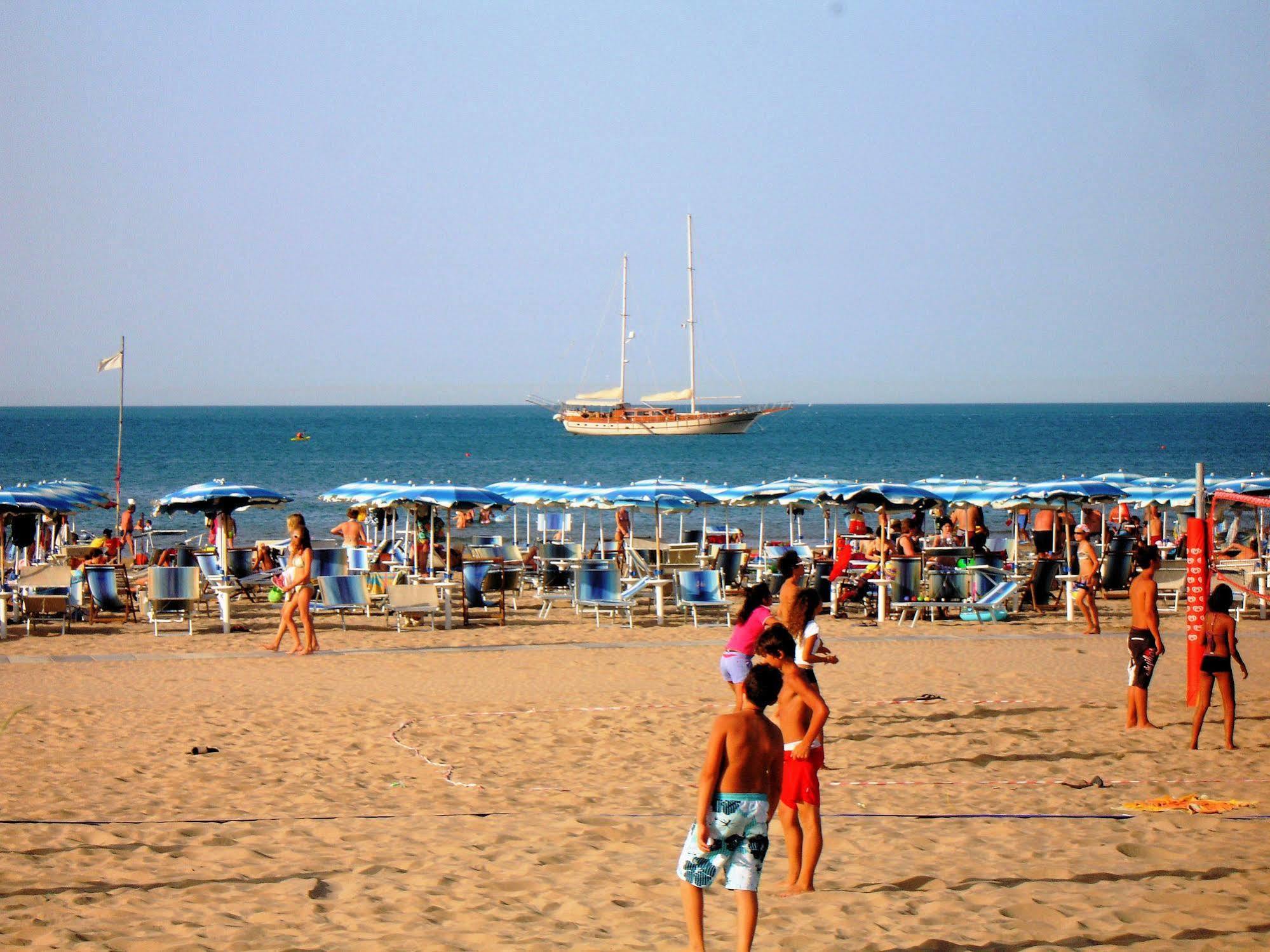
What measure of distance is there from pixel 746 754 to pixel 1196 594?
24.0 ft

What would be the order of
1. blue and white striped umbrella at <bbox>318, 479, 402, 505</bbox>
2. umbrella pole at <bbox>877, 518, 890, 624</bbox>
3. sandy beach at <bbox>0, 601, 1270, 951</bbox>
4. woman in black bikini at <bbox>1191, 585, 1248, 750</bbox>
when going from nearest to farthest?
sandy beach at <bbox>0, 601, 1270, 951</bbox>
woman in black bikini at <bbox>1191, 585, 1248, 750</bbox>
umbrella pole at <bbox>877, 518, 890, 624</bbox>
blue and white striped umbrella at <bbox>318, 479, 402, 505</bbox>

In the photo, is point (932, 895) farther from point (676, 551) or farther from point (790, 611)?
point (676, 551)

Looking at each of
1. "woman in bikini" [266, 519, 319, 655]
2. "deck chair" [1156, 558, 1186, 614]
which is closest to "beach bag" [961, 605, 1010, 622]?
"deck chair" [1156, 558, 1186, 614]

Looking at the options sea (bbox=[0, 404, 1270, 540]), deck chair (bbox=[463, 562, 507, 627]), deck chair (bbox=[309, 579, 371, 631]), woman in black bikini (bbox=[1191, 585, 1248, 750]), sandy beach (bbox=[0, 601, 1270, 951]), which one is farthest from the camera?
sea (bbox=[0, 404, 1270, 540])

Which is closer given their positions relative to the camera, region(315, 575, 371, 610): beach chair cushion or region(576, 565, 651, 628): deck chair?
region(315, 575, 371, 610): beach chair cushion

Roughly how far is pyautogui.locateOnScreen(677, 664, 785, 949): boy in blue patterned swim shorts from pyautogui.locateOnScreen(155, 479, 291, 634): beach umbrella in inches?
520

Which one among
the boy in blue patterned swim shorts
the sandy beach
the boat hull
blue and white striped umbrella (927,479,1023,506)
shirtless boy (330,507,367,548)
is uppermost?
the boat hull

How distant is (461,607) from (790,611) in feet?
38.6

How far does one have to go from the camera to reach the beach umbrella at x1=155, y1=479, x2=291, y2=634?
1764 cm

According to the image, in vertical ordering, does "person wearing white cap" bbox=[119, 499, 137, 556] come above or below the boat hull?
below

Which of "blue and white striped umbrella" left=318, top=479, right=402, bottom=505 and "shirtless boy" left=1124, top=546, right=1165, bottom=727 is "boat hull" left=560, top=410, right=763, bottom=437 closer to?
"blue and white striped umbrella" left=318, top=479, right=402, bottom=505

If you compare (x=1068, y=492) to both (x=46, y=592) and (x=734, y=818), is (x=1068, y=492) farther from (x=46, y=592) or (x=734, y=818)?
(x=734, y=818)


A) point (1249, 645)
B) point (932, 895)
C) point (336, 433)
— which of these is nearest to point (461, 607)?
point (1249, 645)

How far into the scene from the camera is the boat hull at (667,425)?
351ft
